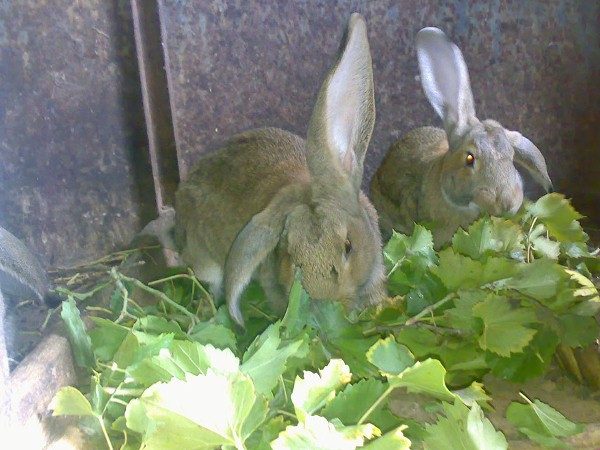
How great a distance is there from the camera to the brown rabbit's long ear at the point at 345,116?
7.73 ft

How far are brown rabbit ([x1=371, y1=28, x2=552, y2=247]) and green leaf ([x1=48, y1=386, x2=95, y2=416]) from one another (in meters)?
Result: 1.98

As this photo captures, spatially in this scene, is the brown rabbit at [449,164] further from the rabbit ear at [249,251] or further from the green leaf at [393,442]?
the green leaf at [393,442]

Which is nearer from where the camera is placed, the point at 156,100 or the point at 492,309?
the point at 492,309

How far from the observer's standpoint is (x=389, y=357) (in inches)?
75.4

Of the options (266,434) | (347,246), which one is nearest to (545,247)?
(347,246)

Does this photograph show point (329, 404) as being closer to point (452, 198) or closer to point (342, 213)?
point (342, 213)

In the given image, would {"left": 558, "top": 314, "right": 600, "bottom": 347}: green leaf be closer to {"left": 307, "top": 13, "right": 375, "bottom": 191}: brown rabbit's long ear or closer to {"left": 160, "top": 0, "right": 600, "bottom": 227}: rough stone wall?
{"left": 307, "top": 13, "right": 375, "bottom": 191}: brown rabbit's long ear

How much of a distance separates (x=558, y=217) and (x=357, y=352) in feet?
4.23

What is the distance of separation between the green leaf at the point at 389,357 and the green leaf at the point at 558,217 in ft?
4.40

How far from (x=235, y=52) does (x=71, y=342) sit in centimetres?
171

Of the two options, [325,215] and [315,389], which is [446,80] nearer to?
[325,215]

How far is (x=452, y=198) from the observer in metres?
3.37

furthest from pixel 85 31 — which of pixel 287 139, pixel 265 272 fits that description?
pixel 265 272

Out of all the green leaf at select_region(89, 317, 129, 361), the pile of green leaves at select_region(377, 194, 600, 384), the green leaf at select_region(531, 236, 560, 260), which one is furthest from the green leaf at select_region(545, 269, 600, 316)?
the green leaf at select_region(89, 317, 129, 361)
